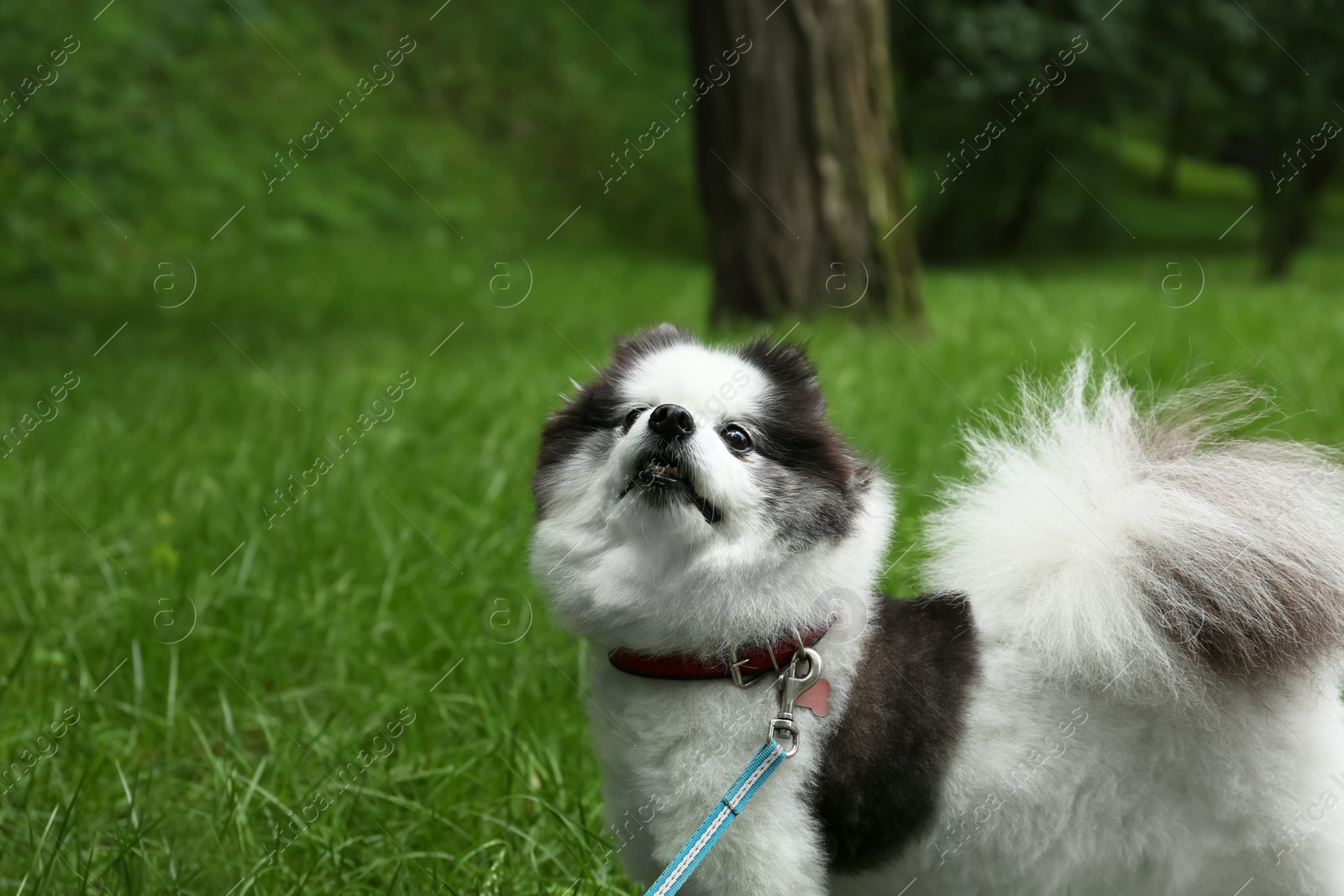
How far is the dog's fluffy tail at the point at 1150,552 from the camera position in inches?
70.5

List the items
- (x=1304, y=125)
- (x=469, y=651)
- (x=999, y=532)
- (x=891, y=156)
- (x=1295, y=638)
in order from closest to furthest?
(x=1295, y=638) < (x=999, y=532) < (x=469, y=651) < (x=891, y=156) < (x=1304, y=125)

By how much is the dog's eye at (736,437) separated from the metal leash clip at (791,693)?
347 mm

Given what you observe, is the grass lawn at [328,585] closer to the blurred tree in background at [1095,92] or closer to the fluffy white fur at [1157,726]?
the fluffy white fur at [1157,726]

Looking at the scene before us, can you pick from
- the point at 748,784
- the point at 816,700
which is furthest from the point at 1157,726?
the point at 748,784

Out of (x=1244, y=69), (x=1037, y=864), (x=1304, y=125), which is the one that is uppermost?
(x=1304, y=125)

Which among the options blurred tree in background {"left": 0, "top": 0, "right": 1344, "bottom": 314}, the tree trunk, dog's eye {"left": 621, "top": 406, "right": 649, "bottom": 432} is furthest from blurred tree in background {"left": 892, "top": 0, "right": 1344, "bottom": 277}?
dog's eye {"left": 621, "top": 406, "right": 649, "bottom": 432}

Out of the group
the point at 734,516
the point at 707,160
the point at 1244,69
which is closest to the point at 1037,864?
the point at 734,516

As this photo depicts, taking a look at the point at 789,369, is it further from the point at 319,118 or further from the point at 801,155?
the point at 319,118

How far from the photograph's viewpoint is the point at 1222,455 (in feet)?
6.49

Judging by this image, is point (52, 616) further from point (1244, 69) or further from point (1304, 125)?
point (1304, 125)

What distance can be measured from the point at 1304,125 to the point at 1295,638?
644 inches

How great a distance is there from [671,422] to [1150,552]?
2.64ft

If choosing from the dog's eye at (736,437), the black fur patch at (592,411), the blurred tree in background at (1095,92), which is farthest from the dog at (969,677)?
the blurred tree in background at (1095,92)

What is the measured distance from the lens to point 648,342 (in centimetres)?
212
